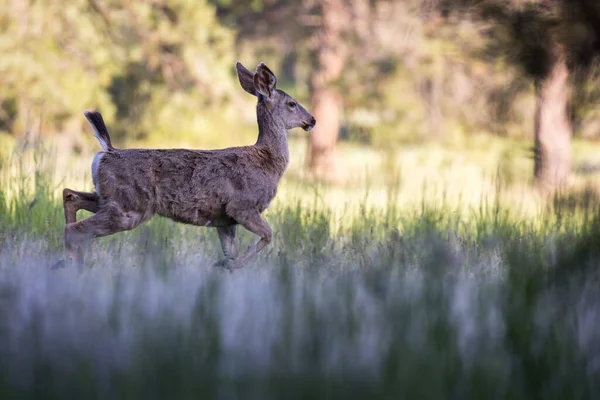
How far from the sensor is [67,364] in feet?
11.8

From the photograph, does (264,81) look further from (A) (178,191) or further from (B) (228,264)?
(B) (228,264)

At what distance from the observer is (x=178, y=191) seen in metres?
6.37

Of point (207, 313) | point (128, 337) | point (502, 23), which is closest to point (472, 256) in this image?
point (502, 23)

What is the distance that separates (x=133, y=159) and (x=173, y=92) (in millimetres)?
12998

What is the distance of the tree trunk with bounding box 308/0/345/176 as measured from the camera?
1730cm

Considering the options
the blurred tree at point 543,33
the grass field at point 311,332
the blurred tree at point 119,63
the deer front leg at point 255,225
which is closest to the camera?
the grass field at point 311,332

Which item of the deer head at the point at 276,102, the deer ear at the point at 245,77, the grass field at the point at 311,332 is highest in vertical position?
the deer ear at the point at 245,77

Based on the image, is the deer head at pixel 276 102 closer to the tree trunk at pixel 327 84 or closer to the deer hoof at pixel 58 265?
the deer hoof at pixel 58 265

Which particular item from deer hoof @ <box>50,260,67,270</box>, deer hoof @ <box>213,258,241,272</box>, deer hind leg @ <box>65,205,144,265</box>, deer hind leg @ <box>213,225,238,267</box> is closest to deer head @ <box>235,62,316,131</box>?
deer hind leg @ <box>213,225,238,267</box>

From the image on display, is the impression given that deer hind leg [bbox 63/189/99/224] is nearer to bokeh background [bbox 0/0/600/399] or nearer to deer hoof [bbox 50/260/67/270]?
bokeh background [bbox 0/0/600/399]

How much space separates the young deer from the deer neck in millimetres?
28

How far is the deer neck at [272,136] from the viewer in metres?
7.26

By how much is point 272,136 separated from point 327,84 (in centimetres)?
941

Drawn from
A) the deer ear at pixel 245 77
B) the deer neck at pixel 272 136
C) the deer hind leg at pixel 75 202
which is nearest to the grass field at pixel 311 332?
the deer hind leg at pixel 75 202
